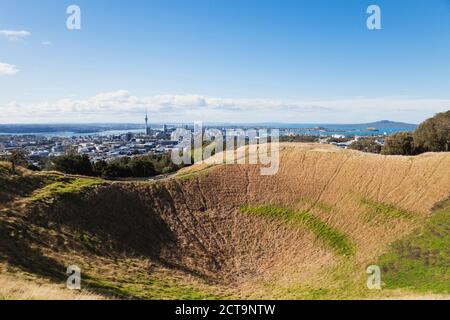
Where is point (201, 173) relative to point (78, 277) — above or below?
above

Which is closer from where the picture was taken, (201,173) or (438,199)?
(438,199)

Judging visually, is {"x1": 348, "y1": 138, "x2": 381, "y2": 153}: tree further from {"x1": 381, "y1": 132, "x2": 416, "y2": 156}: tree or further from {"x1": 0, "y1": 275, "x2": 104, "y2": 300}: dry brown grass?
{"x1": 0, "y1": 275, "x2": 104, "y2": 300}: dry brown grass

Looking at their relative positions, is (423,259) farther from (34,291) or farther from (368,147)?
(368,147)

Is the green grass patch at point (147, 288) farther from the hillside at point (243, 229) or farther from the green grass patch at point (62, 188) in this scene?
the green grass patch at point (62, 188)
